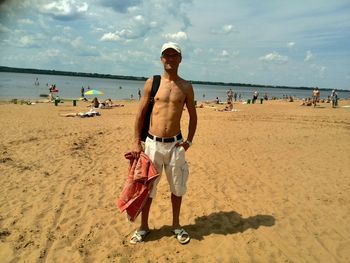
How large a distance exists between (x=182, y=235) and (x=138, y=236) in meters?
0.60

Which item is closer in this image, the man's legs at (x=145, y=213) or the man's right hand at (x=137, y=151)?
the man's right hand at (x=137, y=151)

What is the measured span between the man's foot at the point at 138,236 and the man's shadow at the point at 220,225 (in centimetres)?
9

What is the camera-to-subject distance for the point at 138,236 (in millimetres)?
4465

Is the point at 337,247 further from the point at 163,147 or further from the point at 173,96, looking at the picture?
the point at 173,96

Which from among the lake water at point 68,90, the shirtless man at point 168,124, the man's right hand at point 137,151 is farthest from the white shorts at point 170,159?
the lake water at point 68,90

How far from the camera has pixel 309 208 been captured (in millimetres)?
5961

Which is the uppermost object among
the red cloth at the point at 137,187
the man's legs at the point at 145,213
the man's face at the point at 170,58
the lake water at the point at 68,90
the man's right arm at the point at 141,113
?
the man's face at the point at 170,58

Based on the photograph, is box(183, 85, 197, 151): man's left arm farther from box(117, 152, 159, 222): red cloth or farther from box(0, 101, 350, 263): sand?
box(0, 101, 350, 263): sand

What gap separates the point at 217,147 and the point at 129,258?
7.40 metres

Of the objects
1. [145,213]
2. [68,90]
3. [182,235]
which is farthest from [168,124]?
[68,90]

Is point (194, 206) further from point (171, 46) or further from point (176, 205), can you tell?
point (171, 46)

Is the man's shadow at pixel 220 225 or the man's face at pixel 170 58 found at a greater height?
the man's face at pixel 170 58

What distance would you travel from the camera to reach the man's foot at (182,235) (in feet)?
14.5

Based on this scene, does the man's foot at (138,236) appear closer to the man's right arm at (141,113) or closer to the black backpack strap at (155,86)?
the man's right arm at (141,113)
